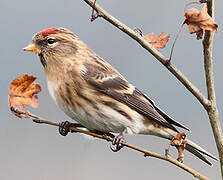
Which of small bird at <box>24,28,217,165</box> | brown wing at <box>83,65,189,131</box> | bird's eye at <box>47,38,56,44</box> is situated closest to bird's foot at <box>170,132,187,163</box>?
small bird at <box>24,28,217,165</box>

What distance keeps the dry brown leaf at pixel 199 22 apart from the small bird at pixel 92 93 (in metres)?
0.95

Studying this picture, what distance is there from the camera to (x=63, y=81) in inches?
95.7

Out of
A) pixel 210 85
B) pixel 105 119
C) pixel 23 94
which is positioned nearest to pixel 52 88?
pixel 105 119

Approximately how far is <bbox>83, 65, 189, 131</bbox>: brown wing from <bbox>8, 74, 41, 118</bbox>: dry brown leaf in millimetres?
826


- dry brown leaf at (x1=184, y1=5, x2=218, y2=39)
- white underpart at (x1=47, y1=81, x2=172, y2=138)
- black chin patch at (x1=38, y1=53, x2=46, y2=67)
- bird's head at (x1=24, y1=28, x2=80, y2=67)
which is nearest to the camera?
dry brown leaf at (x1=184, y1=5, x2=218, y2=39)

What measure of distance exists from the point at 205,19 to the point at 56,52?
1391 mm

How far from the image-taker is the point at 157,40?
168cm

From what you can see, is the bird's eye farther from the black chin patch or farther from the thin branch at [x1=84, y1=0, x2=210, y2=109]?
the thin branch at [x1=84, y1=0, x2=210, y2=109]

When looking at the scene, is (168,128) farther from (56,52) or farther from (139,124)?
(56,52)

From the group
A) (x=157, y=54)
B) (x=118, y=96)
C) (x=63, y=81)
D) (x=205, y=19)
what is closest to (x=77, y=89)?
(x=63, y=81)

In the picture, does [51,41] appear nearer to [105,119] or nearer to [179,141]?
[105,119]

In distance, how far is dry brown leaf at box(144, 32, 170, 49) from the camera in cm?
165

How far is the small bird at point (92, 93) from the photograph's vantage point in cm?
234

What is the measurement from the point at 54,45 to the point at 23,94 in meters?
0.98
